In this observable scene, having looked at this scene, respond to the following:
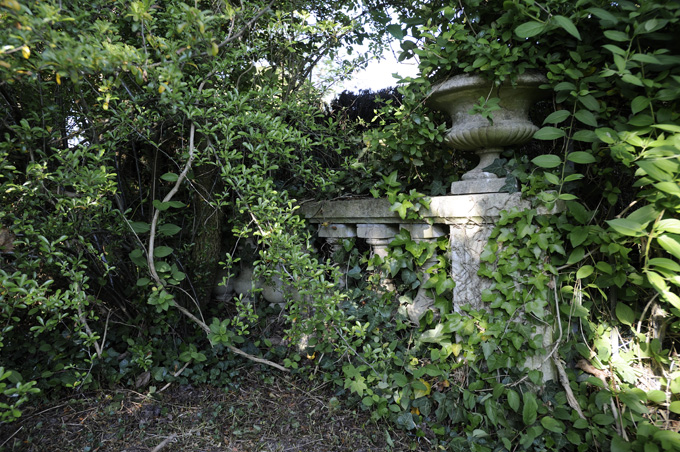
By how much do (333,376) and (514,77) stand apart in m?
1.83

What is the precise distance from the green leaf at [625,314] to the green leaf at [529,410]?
1.89ft

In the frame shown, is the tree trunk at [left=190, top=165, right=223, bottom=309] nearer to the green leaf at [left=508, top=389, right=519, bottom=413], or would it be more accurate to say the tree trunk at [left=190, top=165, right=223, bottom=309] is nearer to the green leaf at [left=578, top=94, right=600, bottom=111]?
the green leaf at [left=508, top=389, right=519, bottom=413]

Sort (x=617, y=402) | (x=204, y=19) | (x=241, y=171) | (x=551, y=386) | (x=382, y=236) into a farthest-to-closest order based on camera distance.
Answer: (x=382, y=236) → (x=241, y=171) → (x=551, y=386) → (x=617, y=402) → (x=204, y=19)

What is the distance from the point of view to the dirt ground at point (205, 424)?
1.90 m

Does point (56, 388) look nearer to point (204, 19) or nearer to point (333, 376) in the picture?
point (333, 376)

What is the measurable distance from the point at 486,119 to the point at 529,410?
56.2 inches

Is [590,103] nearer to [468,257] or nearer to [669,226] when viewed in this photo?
[669,226]

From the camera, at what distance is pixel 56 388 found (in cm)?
215

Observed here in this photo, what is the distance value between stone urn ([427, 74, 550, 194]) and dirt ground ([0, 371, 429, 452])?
4.49 feet

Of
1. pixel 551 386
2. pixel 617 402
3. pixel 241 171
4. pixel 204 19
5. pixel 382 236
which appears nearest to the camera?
pixel 204 19

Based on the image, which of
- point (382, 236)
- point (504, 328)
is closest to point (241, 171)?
point (382, 236)

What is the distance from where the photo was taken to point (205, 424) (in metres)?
2.03

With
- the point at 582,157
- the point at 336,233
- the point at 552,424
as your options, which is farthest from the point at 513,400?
the point at 336,233

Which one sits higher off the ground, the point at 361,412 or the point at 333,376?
the point at 333,376
